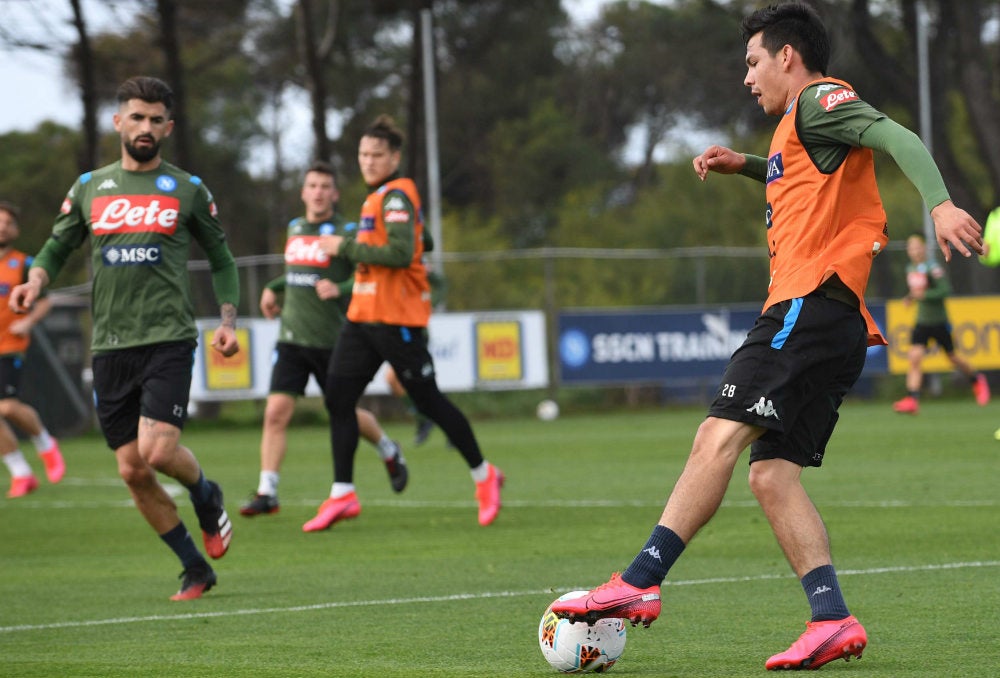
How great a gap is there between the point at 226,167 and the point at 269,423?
4064cm

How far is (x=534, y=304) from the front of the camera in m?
26.6

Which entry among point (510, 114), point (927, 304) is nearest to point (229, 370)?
point (927, 304)

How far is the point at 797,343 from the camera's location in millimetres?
5027

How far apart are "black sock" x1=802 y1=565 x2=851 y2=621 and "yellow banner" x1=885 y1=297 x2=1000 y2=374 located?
21.0 m

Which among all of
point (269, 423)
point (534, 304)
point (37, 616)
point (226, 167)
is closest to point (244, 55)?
point (226, 167)

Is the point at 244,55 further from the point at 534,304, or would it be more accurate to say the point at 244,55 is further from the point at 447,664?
the point at 447,664

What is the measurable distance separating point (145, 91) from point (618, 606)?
152 inches

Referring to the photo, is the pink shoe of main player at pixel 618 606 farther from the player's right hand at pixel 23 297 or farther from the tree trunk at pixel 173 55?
the tree trunk at pixel 173 55

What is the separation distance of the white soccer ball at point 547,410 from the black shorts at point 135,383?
1712 centimetres

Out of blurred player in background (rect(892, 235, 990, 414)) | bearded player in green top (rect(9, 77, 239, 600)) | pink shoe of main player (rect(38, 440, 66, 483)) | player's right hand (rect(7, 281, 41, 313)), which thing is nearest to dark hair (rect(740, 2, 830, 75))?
bearded player in green top (rect(9, 77, 239, 600))

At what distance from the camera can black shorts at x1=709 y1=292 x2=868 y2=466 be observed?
4996 mm

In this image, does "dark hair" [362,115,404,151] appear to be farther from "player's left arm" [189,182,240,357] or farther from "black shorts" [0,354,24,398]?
"black shorts" [0,354,24,398]

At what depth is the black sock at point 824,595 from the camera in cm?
507

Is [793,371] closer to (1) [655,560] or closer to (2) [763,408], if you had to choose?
(2) [763,408]
